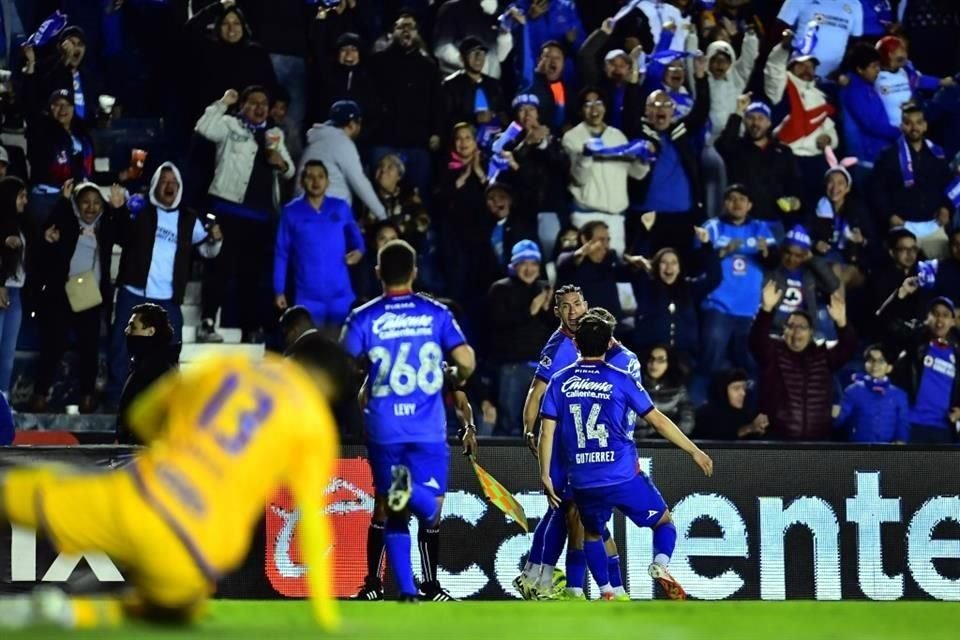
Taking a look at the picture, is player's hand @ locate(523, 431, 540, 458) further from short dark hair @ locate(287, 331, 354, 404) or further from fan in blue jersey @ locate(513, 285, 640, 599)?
short dark hair @ locate(287, 331, 354, 404)

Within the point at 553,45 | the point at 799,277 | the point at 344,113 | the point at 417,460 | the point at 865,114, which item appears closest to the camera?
the point at 417,460

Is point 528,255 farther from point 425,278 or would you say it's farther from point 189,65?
point 189,65

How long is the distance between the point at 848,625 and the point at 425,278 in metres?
8.00

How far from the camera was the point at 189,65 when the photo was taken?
17.5 meters

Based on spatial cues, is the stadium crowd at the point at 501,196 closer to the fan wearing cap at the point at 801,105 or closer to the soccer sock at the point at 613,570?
the fan wearing cap at the point at 801,105

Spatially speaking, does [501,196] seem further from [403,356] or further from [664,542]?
[403,356]

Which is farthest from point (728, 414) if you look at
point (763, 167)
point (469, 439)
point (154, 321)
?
point (154, 321)

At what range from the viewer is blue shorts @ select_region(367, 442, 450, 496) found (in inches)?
466

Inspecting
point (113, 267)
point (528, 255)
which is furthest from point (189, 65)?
point (528, 255)

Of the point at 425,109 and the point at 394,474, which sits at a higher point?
the point at 425,109

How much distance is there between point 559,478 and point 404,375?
107 inches

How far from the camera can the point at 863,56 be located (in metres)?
19.9

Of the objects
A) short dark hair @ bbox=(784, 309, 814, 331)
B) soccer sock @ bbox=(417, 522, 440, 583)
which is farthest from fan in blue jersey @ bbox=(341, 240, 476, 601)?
short dark hair @ bbox=(784, 309, 814, 331)

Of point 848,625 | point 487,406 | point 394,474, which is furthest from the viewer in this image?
point 487,406
